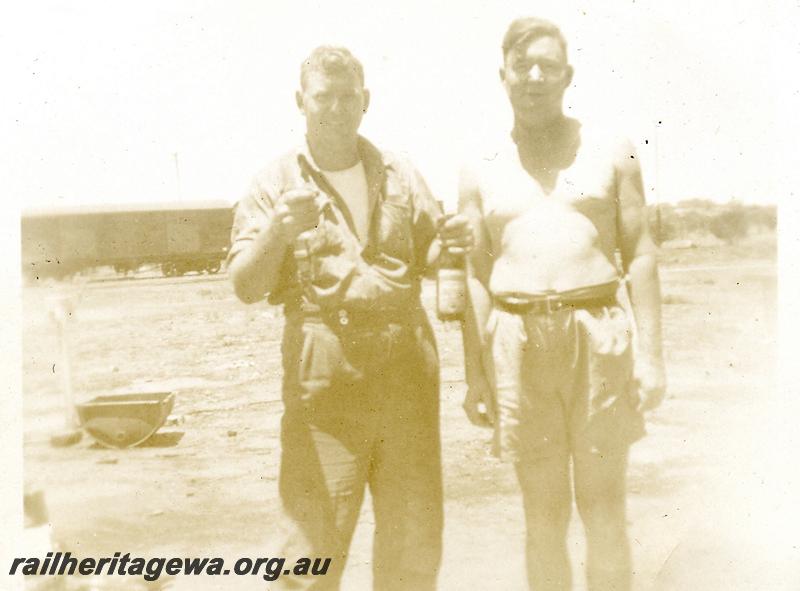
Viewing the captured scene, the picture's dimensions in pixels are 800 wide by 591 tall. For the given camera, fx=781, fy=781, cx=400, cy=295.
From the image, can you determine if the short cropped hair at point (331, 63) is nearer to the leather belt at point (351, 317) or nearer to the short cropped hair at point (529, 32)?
the short cropped hair at point (529, 32)

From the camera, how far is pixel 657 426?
2.74 metres

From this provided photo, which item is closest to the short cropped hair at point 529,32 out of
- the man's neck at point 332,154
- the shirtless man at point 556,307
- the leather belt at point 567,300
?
the shirtless man at point 556,307

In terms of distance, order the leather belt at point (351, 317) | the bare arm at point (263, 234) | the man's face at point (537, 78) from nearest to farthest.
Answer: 1. the bare arm at point (263, 234)
2. the leather belt at point (351, 317)
3. the man's face at point (537, 78)

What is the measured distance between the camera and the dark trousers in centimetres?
236

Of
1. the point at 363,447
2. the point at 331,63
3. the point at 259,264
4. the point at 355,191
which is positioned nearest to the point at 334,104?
the point at 331,63

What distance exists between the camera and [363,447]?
94.3 inches

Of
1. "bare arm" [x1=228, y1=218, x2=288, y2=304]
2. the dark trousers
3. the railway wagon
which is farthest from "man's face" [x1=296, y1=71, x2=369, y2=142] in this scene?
the dark trousers

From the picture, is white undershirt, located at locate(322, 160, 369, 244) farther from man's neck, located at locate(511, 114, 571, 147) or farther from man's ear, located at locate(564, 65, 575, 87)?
man's ear, located at locate(564, 65, 575, 87)

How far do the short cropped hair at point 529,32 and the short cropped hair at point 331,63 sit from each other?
1.57 ft

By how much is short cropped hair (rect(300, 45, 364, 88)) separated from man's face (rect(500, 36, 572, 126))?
488mm

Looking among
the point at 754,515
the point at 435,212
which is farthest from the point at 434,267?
the point at 754,515

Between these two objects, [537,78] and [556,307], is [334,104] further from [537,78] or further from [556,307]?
[556,307]

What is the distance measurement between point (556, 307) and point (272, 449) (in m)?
1.05

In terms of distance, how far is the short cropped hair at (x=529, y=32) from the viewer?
2.46m
